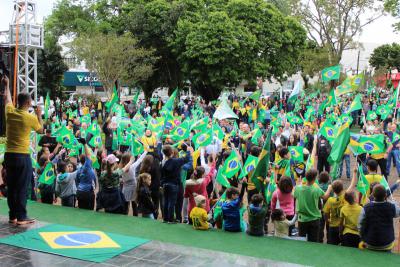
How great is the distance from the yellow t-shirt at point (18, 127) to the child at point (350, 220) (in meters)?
4.30

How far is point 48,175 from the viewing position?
852 centimetres

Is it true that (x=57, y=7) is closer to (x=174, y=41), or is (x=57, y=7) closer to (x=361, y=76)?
(x=174, y=41)

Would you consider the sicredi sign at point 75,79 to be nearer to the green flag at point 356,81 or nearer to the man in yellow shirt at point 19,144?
the green flag at point 356,81

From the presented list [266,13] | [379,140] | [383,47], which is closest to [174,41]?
[266,13]

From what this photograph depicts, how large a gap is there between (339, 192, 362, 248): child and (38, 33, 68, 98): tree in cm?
3088

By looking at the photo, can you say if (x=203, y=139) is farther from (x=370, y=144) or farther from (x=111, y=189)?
(x=370, y=144)

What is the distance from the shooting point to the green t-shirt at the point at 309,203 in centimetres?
660

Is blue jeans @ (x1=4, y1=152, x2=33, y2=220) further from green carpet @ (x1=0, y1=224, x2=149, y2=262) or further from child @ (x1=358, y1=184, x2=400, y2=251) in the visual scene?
child @ (x1=358, y1=184, x2=400, y2=251)

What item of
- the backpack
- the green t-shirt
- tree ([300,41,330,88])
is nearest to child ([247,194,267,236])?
the green t-shirt

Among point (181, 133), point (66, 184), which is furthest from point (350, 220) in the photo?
point (181, 133)

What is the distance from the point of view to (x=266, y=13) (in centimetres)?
3309

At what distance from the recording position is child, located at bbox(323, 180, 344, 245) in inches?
255

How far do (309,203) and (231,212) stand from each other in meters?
1.18

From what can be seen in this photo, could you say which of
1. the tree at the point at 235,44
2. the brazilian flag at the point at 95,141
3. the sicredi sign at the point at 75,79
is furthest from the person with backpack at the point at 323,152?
the sicredi sign at the point at 75,79
